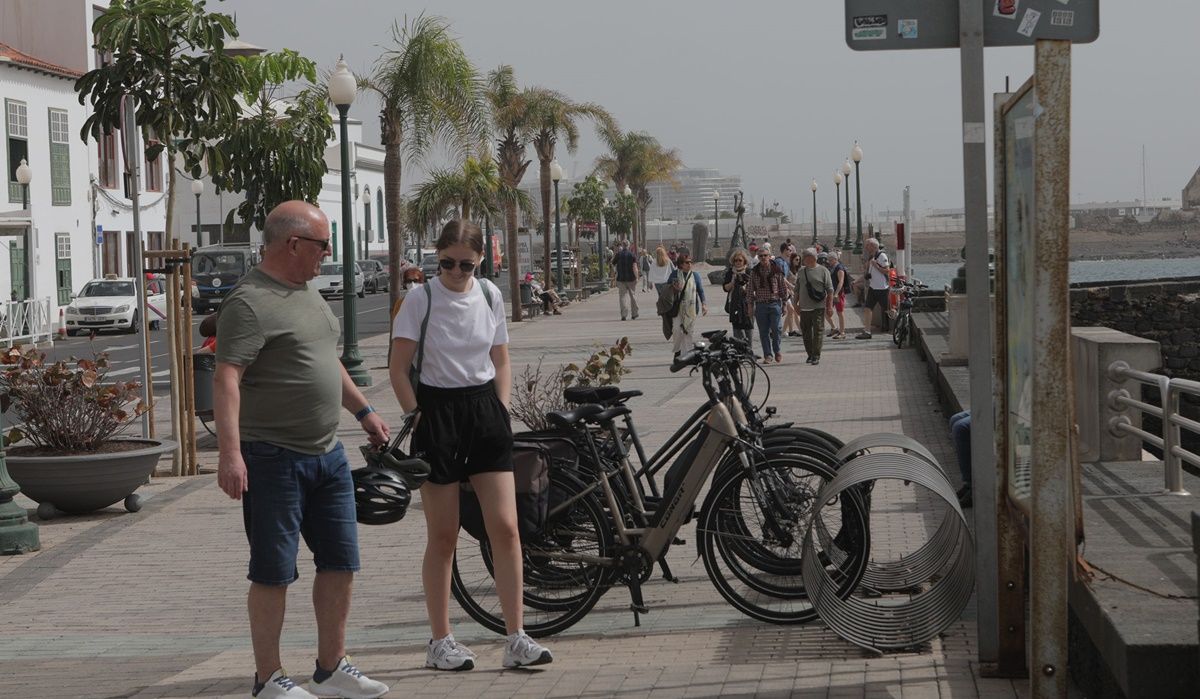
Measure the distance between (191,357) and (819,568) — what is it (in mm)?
7870

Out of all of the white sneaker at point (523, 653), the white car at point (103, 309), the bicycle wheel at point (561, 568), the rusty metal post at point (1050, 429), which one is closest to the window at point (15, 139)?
the white car at point (103, 309)

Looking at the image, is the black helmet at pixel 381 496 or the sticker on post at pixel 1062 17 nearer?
the sticker on post at pixel 1062 17

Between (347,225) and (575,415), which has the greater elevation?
(347,225)

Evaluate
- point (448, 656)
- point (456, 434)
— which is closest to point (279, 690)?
point (448, 656)

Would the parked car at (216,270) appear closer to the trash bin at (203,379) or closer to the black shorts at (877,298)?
the black shorts at (877,298)

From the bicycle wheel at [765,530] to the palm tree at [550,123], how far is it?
3919 centimetres

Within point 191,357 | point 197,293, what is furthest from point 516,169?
point 191,357

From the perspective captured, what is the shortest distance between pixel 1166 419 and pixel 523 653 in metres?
3.84

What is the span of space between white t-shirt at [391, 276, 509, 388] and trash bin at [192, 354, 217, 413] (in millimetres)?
8399

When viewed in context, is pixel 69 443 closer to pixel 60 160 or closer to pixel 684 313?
pixel 684 313

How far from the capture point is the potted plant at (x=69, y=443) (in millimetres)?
10734

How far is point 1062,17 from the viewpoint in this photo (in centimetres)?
540

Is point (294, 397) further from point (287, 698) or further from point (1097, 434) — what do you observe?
point (1097, 434)

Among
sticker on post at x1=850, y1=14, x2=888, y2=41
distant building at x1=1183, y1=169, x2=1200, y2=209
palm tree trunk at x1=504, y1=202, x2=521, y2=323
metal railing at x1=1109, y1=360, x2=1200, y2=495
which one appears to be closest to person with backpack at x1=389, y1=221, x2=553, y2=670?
sticker on post at x1=850, y1=14, x2=888, y2=41
